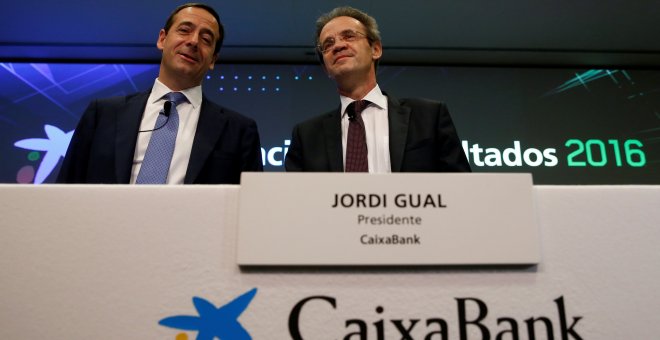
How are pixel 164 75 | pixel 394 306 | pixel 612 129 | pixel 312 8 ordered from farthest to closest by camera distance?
pixel 612 129 → pixel 312 8 → pixel 164 75 → pixel 394 306

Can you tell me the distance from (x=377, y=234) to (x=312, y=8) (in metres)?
2.64

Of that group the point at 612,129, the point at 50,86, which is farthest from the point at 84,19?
the point at 612,129

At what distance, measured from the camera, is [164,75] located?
1.50m

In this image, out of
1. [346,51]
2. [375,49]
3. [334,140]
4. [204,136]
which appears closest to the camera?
[204,136]

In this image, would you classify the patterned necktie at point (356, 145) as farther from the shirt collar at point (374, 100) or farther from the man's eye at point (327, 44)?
the man's eye at point (327, 44)

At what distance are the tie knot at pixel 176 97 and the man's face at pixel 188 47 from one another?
0.09 metres

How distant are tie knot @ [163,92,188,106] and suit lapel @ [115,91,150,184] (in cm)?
6

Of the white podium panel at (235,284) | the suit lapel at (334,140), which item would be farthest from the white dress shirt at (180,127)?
the white podium panel at (235,284)

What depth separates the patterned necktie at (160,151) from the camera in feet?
3.76

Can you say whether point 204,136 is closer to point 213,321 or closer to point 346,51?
point 346,51

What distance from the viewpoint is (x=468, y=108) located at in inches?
126

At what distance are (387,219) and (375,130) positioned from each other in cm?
91

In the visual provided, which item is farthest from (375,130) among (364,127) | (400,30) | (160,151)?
(400,30)

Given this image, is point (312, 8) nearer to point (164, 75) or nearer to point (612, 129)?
point (164, 75)
